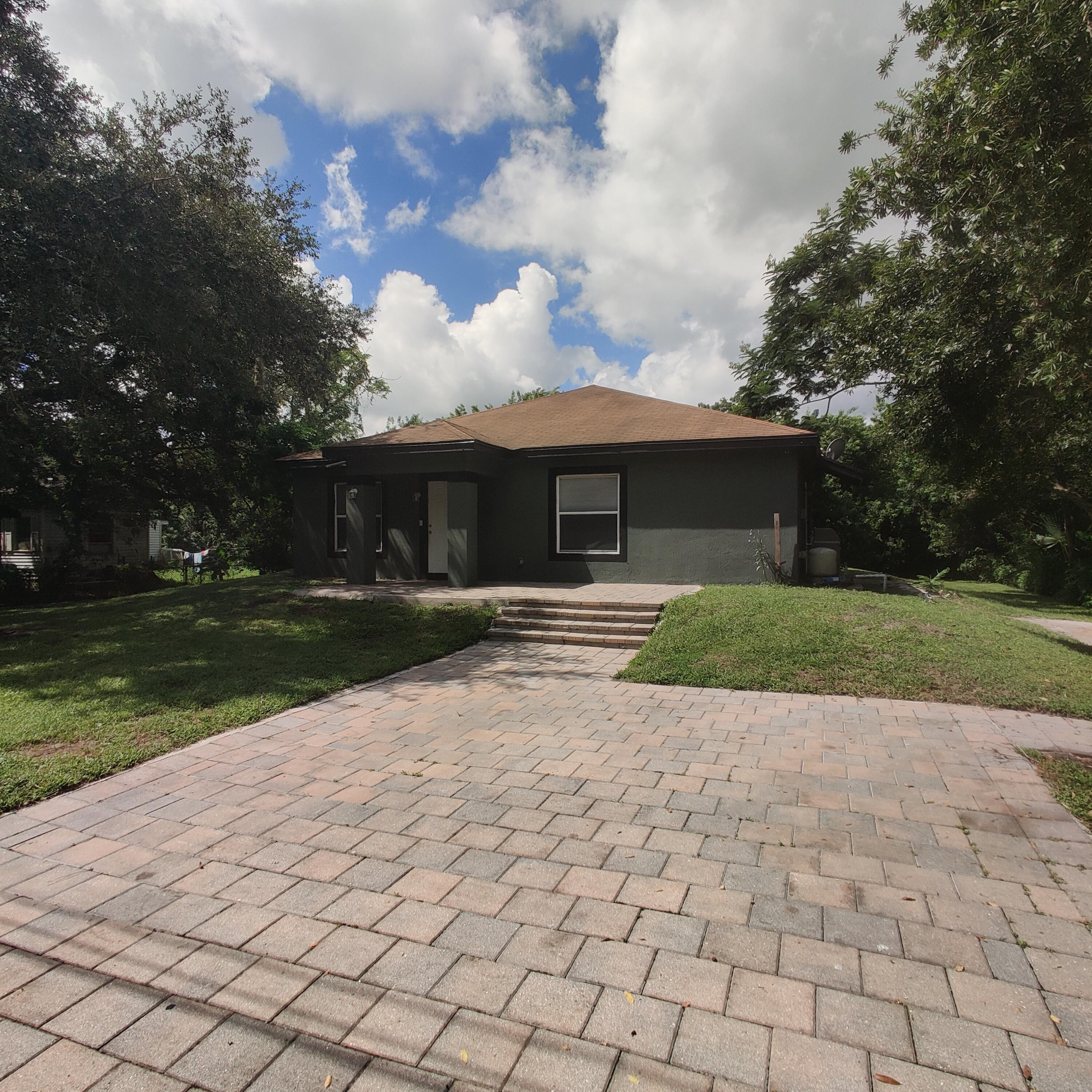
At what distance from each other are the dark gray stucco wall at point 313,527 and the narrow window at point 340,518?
6.2 inches

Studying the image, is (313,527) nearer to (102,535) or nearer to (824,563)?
(824,563)

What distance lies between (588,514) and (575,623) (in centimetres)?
386

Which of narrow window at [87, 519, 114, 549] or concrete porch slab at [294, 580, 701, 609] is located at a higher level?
narrow window at [87, 519, 114, 549]

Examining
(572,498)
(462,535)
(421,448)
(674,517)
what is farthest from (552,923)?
(572,498)

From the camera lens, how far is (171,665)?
6785 mm

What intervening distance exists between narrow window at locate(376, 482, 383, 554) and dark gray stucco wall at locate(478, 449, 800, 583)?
2479 mm

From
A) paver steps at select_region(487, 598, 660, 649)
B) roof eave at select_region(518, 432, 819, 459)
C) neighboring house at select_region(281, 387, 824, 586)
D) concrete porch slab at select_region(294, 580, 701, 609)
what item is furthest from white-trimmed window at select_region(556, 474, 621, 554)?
paver steps at select_region(487, 598, 660, 649)

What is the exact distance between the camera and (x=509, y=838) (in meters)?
3.15

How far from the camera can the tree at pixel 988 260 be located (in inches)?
185

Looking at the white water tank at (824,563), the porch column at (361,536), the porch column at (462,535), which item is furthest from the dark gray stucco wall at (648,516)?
the white water tank at (824,563)

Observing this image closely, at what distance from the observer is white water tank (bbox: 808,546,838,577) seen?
12.1 m

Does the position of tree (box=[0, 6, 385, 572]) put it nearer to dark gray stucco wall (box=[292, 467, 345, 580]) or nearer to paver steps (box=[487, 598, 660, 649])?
dark gray stucco wall (box=[292, 467, 345, 580])

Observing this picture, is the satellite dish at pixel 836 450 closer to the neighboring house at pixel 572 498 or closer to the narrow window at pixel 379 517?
the neighboring house at pixel 572 498

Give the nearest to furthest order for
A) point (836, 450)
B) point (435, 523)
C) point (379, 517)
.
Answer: point (435, 523) < point (379, 517) < point (836, 450)
